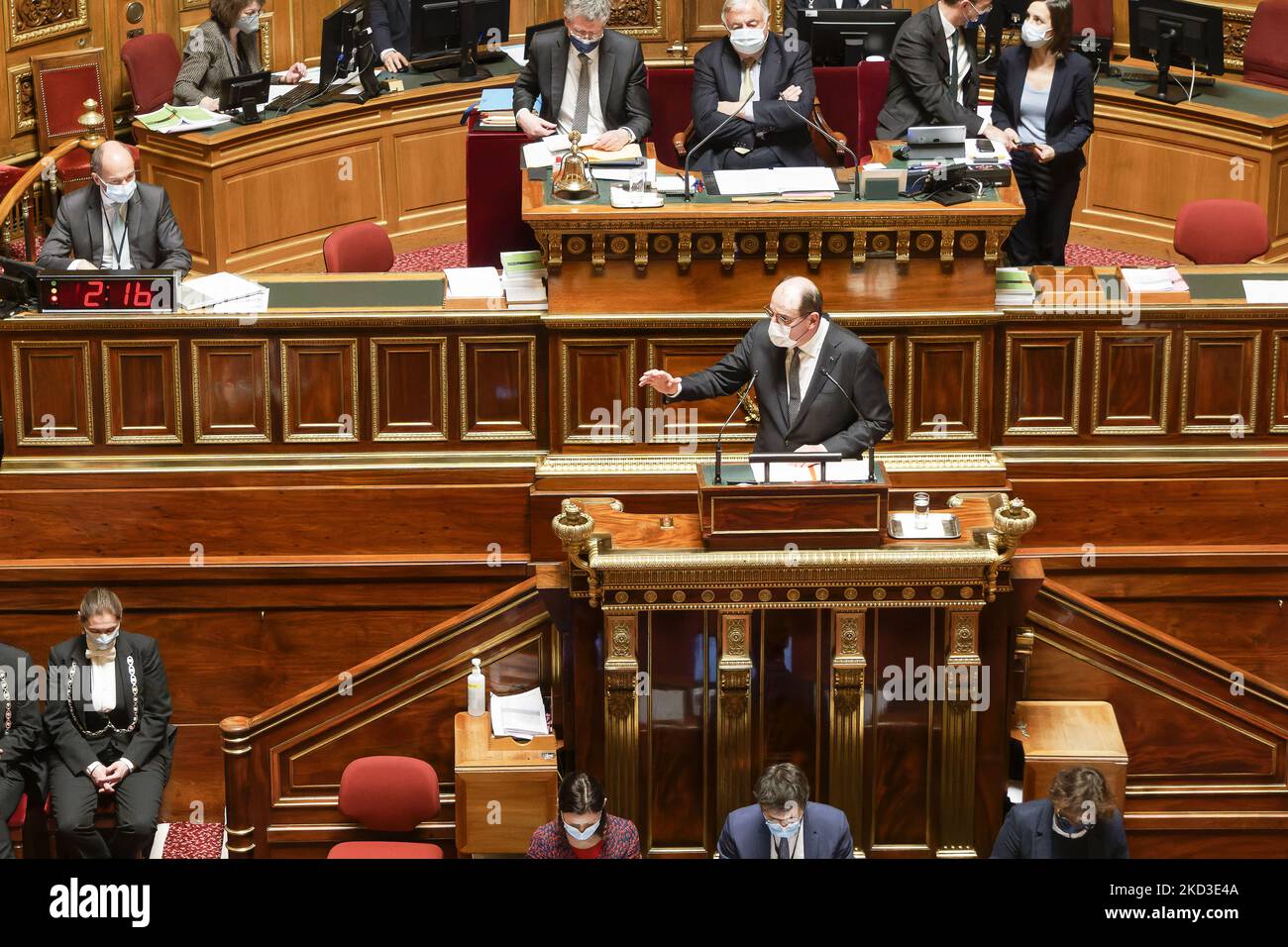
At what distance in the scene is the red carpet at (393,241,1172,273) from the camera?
12.2 meters

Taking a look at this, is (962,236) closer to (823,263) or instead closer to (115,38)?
(823,263)

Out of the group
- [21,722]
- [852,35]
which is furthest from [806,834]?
[852,35]

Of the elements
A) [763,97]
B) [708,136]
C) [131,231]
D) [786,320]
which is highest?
[763,97]

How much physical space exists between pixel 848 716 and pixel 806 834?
643mm

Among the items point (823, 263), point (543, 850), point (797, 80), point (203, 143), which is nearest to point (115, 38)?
point (203, 143)

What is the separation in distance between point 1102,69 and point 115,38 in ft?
20.0

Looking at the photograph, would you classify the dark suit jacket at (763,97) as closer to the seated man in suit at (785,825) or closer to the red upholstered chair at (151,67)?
the seated man in suit at (785,825)

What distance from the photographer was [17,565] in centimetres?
857

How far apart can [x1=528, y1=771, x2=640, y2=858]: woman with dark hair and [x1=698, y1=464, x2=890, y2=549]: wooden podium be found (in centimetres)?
97

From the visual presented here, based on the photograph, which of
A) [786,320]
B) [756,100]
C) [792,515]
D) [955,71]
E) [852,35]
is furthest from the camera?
[852,35]

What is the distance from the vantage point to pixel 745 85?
9562mm

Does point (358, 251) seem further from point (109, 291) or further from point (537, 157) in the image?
point (109, 291)
